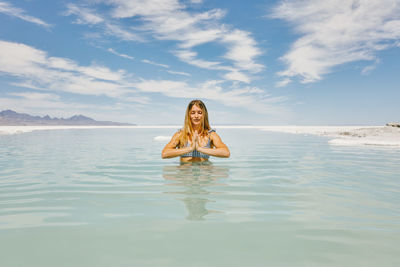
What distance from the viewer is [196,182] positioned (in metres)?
5.27

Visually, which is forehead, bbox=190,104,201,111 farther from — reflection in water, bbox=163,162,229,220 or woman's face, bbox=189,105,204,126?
reflection in water, bbox=163,162,229,220

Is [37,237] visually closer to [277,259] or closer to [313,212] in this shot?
[277,259]

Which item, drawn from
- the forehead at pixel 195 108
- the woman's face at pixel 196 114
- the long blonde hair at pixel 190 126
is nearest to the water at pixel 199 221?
the long blonde hair at pixel 190 126

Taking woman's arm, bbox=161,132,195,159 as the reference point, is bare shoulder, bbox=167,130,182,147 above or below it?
above

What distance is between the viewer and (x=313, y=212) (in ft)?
11.7

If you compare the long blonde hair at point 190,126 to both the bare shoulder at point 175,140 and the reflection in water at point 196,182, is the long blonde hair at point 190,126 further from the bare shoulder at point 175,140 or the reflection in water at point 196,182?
the reflection in water at point 196,182

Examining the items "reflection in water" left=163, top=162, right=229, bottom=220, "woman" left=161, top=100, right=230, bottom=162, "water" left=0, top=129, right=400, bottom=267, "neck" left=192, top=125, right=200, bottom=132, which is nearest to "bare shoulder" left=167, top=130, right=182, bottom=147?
"woman" left=161, top=100, right=230, bottom=162

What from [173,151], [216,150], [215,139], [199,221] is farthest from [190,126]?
[199,221]

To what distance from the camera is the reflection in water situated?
142 inches

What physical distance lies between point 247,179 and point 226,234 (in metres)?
3.13

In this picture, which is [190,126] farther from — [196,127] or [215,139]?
[215,139]

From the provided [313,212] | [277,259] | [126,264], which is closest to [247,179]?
[313,212]

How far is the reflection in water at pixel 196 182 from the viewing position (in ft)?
11.9

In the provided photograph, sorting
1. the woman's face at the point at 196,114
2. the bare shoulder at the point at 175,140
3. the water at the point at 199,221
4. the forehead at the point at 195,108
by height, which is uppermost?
the forehead at the point at 195,108
